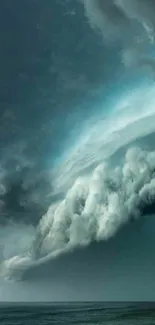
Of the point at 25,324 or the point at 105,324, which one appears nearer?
the point at 105,324

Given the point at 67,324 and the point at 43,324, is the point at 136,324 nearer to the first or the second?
the point at 67,324

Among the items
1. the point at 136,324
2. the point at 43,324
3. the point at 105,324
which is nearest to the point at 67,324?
the point at 43,324

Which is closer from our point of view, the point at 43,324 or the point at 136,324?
the point at 136,324

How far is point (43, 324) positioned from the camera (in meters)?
139

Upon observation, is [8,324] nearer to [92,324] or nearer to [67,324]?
[67,324]

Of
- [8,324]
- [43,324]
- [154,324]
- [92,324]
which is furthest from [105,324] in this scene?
[8,324]

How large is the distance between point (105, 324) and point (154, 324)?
17581 millimetres

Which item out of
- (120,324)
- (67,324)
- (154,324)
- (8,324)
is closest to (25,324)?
(8,324)

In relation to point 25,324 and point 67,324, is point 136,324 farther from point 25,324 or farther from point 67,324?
point 25,324

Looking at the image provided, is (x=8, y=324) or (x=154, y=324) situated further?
(x=8, y=324)

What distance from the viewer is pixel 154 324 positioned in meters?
122

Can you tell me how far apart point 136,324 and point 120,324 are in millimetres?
6420

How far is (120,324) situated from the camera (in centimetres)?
12675

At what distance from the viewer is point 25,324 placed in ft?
467
